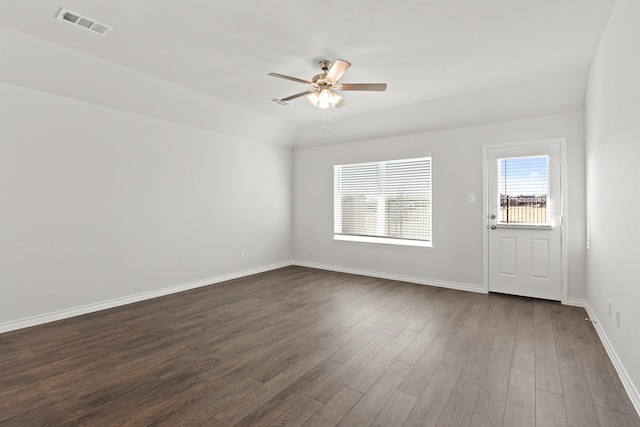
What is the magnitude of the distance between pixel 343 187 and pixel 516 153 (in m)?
3.01

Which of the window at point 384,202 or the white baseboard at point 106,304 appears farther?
the window at point 384,202

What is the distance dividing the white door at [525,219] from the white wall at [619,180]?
2.75 ft

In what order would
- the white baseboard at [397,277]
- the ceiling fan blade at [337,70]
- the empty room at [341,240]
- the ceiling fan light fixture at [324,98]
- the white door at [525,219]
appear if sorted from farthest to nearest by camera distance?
the white baseboard at [397,277], the white door at [525,219], the ceiling fan light fixture at [324,98], the ceiling fan blade at [337,70], the empty room at [341,240]

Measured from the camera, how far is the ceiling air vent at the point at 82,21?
251 cm

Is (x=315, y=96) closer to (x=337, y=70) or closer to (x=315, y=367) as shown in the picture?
(x=337, y=70)

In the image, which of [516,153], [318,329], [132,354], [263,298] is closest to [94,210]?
[132,354]

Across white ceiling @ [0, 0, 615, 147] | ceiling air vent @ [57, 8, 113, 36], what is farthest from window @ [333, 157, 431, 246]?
ceiling air vent @ [57, 8, 113, 36]

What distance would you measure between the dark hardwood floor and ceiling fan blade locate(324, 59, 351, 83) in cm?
262

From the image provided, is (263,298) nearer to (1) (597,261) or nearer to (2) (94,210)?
(2) (94,210)

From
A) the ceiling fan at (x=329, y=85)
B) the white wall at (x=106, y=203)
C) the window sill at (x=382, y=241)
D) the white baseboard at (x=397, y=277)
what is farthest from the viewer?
the window sill at (x=382, y=241)

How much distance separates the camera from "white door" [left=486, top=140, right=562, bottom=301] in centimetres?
410

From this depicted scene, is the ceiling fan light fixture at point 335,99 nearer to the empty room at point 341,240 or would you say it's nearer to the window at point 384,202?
the empty room at point 341,240

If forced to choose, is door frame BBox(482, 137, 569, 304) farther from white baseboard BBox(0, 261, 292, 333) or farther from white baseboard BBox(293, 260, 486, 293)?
white baseboard BBox(0, 261, 292, 333)

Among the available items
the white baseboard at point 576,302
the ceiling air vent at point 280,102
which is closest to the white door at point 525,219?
the white baseboard at point 576,302
